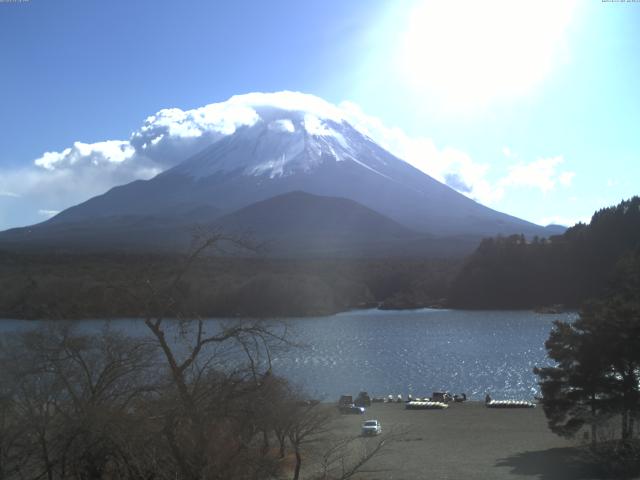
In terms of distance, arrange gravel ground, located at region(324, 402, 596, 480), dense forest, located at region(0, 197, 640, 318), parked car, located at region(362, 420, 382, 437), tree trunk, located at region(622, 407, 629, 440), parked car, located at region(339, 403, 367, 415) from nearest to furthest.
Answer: tree trunk, located at region(622, 407, 629, 440) → gravel ground, located at region(324, 402, 596, 480) → parked car, located at region(362, 420, 382, 437) → parked car, located at region(339, 403, 367, 415) → dense forest, located at region(0, 197, 640, 318)

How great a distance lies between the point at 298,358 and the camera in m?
26.5

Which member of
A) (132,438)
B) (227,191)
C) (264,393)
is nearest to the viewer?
(132,438)

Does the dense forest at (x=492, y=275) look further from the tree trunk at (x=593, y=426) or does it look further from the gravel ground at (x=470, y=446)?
the tree trunk at (x=593, y=426)

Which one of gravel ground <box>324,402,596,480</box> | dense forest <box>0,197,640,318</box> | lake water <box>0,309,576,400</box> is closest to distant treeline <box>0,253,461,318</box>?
dense forest <box>0,197,640,318</box>

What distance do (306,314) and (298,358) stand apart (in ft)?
66.5

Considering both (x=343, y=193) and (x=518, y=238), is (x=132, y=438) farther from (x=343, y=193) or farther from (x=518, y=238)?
(x=343, y=193)

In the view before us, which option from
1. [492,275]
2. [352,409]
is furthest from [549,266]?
[352,409]

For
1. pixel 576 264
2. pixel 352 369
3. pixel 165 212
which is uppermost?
pixel 165 212

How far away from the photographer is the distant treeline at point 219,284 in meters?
7.20

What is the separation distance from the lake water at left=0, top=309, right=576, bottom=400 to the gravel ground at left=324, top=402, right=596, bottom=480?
7.31 feet

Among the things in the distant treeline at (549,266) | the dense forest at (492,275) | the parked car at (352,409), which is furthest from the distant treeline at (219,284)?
the distant treeline at (549,266)

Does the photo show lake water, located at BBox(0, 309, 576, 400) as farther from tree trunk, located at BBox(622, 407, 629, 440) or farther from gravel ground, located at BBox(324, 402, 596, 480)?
tree trunk, located at BBox(622, 407, 629, 440)

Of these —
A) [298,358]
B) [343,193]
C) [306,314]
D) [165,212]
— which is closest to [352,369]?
[298,358]

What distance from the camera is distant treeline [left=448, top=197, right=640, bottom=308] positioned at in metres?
55.7
